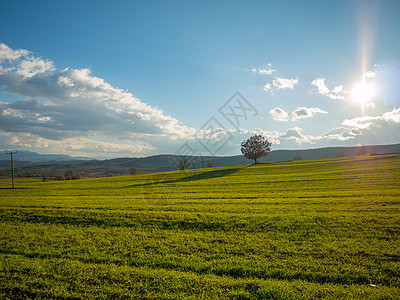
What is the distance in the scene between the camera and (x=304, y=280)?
7523 mm

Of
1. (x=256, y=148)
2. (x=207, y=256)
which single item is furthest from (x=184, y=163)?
(x=207, y=256)

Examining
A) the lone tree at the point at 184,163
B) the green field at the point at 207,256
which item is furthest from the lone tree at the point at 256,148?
the green field at the point at 207,256

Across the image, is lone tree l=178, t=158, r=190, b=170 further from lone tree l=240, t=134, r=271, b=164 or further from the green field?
the green field

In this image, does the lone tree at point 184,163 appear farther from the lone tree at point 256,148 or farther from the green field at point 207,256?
the green field at point 207,256

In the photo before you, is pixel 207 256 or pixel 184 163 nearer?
pixel 207 256

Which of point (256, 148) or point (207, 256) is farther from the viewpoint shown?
point (256, 148)

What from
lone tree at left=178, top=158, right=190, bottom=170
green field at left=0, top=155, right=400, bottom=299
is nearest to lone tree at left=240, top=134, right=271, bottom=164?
lone tree at left=178, top=158, right=190, bottom=170

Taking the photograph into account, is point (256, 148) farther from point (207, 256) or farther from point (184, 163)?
point (207, 256)

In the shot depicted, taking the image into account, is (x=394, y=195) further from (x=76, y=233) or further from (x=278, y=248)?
(x=76, y=233)

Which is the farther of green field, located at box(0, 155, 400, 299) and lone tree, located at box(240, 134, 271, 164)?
lone tree, located at box(240, 134, 271, 164)

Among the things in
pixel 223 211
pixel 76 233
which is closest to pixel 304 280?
pixel 223 211

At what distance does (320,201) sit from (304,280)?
15436 millimetres

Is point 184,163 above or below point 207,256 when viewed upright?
above

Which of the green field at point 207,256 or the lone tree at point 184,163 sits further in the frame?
the lone tree at point 184,163
